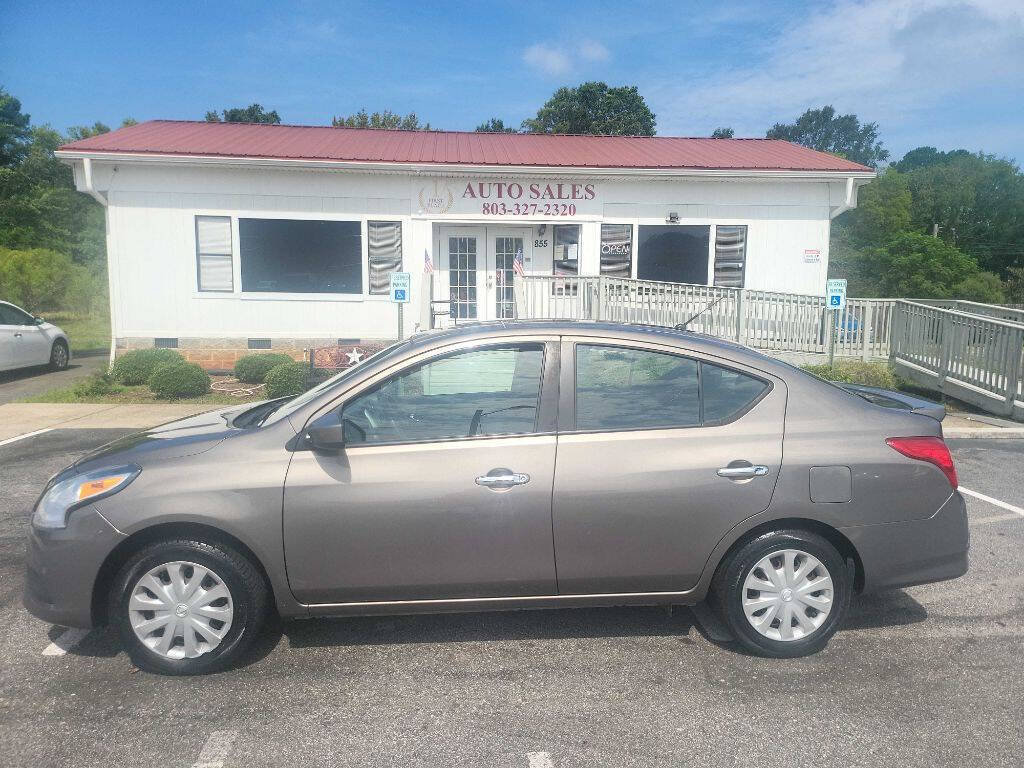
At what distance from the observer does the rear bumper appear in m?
3.84

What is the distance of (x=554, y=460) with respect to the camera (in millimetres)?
3695

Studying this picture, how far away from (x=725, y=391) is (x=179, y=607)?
111 inches

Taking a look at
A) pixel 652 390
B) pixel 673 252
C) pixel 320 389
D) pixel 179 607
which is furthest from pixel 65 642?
pixel 673 252

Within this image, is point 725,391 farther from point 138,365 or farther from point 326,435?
point 138,365

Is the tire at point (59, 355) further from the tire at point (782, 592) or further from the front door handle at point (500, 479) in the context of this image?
the tire at point (782, 592)

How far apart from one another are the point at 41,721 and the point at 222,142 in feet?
43.0

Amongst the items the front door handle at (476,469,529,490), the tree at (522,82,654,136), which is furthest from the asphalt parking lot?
the tree at (522,82,654,136)

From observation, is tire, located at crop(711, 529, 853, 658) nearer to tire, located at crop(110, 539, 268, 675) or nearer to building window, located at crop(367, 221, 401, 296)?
tire, located at crop(110, 539, 268, 675)

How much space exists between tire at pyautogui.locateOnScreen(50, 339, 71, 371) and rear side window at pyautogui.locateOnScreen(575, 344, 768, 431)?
47.8 ft

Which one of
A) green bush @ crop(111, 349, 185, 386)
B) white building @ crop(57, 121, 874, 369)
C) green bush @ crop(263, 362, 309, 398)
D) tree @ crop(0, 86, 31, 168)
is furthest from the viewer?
tree @ crop(0, 86, 31, 168)

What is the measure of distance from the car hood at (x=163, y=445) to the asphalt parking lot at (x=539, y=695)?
0.99 m

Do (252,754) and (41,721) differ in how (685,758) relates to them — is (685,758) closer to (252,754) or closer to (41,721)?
(252,754)

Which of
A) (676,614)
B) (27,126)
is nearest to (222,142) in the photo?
(676,614)

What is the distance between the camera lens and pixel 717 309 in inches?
493
